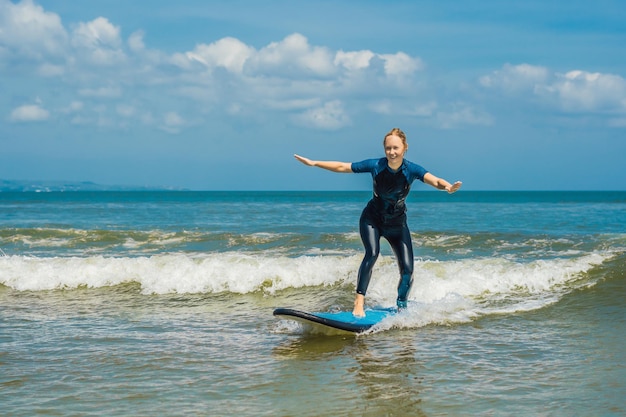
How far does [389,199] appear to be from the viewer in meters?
8.13

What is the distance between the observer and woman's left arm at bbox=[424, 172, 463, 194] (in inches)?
277

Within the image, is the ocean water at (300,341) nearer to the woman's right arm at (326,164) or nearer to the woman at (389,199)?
the woman at (389,199)

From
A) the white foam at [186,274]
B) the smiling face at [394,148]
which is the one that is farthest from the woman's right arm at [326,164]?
the white foam at [186,274]

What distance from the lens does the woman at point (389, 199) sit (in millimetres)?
7795

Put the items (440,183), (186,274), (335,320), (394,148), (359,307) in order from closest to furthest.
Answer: (440,183) → (394,148) → (335,320) → (359,307) → (186,274)

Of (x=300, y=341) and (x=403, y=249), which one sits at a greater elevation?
(x=403, y=249)

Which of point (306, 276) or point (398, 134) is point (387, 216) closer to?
point (398, 134)

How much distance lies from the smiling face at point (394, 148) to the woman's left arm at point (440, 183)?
1.26ft

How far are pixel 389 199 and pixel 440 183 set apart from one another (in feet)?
2.96

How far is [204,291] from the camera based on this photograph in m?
12.7

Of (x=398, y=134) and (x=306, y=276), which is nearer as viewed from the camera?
(x=398, y=134)

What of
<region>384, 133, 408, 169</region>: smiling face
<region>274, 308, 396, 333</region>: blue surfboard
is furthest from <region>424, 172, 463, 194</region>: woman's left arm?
<region>274, 308, 396, 333</region>: blue surfboard

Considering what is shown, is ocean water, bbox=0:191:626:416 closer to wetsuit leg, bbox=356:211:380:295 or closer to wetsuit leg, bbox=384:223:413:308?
wetsuit leg, bbox=384:223:413:308

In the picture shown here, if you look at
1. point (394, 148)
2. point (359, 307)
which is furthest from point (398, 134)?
point (359, 307)
